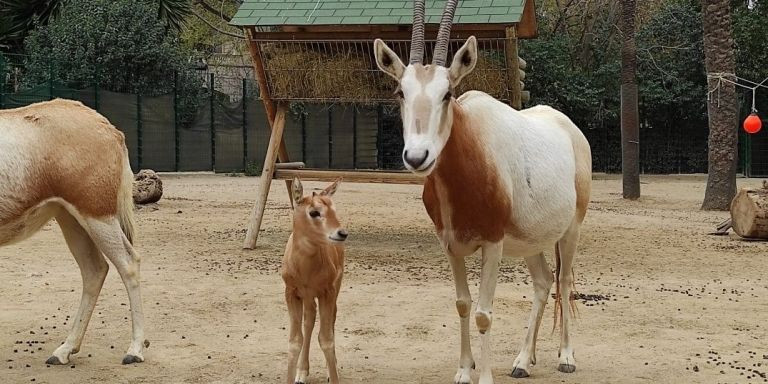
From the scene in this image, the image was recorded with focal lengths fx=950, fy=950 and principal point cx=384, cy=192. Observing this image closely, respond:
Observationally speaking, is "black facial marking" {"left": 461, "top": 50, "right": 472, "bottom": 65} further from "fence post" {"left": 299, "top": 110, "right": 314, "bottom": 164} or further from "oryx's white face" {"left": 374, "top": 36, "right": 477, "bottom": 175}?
"fence post" {"left": 299, "top": 110, "right": 314, "bottom": 164}

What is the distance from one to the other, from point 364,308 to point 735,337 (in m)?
2.82

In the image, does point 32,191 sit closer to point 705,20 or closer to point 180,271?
point 180,271

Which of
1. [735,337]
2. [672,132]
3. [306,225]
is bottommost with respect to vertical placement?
[735,337]

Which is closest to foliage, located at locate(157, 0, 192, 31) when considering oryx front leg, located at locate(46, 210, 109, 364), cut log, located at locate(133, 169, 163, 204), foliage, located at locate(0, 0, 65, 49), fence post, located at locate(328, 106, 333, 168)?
foliage, located at locate(0, 0, 65, 49)

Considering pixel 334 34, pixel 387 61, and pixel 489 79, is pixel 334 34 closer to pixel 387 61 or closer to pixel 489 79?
pixel 489 79

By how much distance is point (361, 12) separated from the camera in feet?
36.7

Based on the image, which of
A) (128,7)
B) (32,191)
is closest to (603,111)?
(128,7)

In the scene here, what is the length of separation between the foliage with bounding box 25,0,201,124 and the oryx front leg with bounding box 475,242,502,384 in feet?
65.5

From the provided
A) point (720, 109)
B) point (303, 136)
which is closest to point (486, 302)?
point (720, 109)

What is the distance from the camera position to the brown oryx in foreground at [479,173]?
4797 millimetres

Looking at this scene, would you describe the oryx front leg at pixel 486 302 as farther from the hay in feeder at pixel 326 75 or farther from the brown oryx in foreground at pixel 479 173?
the hay in feeder at pixel 326 75

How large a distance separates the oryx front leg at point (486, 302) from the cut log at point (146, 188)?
11087mm

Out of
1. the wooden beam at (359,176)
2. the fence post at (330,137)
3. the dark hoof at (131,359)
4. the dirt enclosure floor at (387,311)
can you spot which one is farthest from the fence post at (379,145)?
the dark hoof at (131,359)

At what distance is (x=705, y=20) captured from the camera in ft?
53.5
